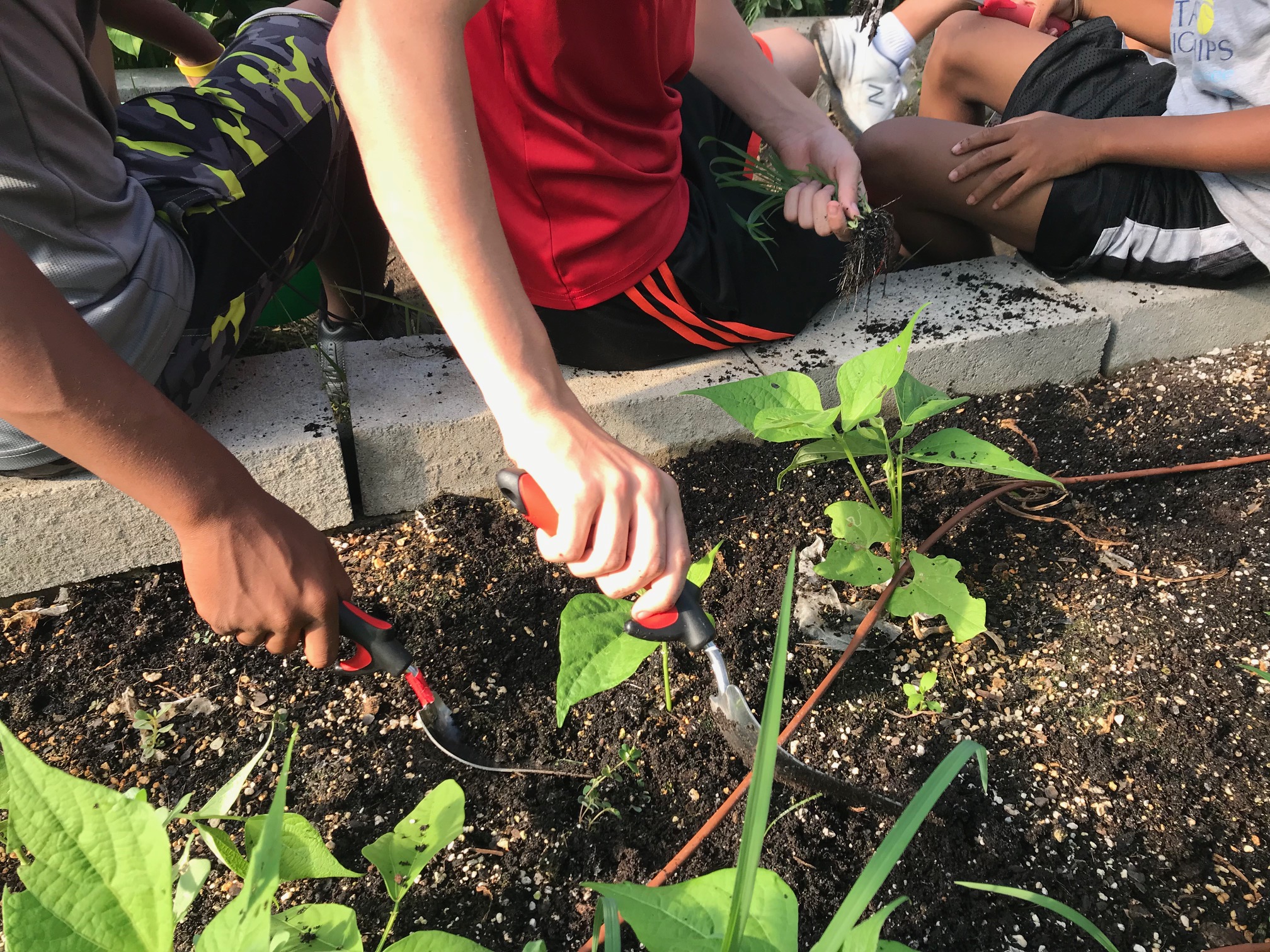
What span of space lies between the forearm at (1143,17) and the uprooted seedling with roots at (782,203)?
36.3 inches

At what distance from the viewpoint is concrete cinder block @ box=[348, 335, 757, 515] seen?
1345 mm

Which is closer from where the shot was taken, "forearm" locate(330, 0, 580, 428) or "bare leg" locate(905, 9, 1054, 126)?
"forearm" locate(330, 0, 580, 428)

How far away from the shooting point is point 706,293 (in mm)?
1386

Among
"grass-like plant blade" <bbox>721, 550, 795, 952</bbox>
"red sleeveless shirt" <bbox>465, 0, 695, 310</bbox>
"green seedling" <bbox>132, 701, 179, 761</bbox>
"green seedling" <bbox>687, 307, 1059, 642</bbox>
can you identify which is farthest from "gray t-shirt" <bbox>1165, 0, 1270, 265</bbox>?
"green seedling" <bbox>132, 701, 179, 761</bbox>

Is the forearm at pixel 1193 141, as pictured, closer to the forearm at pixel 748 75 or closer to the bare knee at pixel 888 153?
the bare knee at pixel 888 153

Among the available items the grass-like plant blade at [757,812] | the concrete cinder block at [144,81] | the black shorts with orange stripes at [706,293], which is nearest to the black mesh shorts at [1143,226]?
the black shorts with orange stripes at [706,293]

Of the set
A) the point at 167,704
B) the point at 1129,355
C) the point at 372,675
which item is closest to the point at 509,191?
the point at 372,675

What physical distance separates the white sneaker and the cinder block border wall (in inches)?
34.9

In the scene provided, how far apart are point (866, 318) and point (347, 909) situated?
1320 mm

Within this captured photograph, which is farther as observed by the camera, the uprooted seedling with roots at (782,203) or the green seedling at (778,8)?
the green seedling at (778,8)

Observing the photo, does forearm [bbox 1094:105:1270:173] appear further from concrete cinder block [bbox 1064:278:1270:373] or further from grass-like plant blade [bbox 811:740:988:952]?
grass-like plant blade [bbox 811:740:988:952]

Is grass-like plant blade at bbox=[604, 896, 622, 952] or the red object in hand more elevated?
the red object in hand

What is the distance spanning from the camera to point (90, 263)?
102 centimetres

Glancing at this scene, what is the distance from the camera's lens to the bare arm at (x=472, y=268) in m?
0.73
